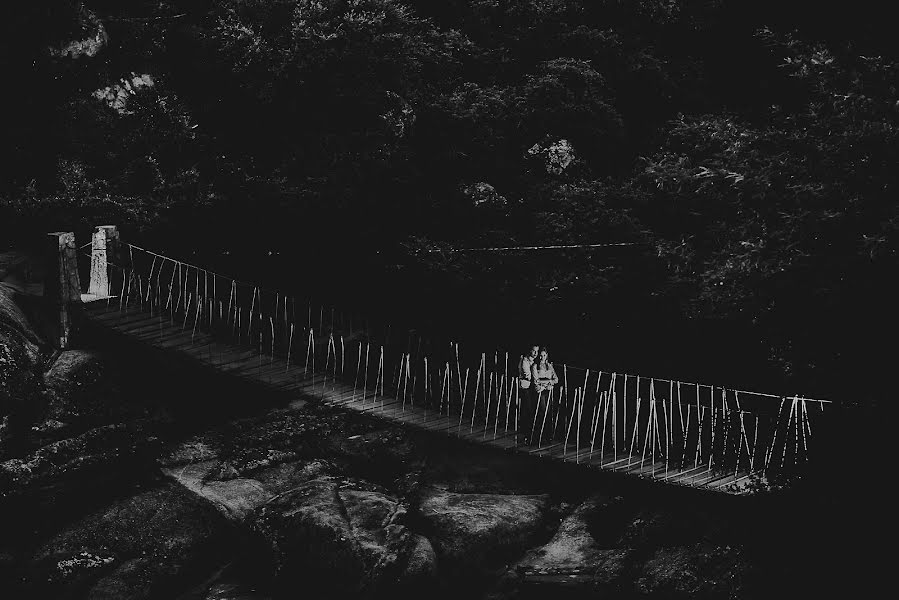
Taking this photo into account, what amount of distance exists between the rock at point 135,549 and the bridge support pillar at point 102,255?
2404mm

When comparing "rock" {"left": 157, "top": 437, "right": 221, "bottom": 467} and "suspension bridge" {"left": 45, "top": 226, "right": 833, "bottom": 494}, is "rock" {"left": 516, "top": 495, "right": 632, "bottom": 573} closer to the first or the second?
A: "suspension bridge" {"left": 45, "top": 226, "right": 833, "bottom": 494}

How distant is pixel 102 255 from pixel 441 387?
13.4 feet

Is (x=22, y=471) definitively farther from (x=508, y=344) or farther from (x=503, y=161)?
(x=503, y=161)

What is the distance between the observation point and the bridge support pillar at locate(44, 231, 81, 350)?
9.70m

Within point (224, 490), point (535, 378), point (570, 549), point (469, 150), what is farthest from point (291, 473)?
point (469, 150)

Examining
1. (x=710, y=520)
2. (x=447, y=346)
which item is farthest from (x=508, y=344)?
(x=710, y=520)

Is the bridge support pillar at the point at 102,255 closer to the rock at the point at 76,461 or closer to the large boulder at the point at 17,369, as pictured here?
the large boulder at the point at 17,369

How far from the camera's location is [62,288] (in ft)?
32.1

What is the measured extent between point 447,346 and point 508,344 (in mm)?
730

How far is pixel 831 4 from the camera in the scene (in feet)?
33.4

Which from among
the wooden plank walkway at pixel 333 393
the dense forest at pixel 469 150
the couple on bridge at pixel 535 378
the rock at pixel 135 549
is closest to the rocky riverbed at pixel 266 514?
the rock at pixel 135 549

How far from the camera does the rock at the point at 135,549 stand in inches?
344

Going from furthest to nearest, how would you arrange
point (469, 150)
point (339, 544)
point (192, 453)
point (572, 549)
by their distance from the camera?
point (469, 150)
point (192, 453)
point (572, 549)
point (339, 544)

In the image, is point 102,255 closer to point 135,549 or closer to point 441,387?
point 135,549
